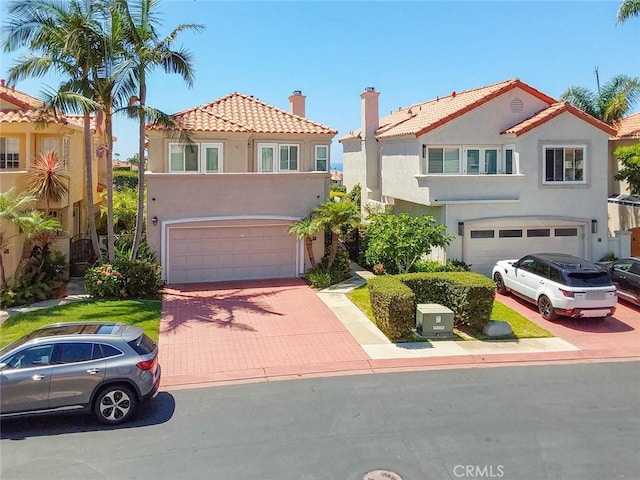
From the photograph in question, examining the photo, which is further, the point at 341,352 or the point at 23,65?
the point at 23,65

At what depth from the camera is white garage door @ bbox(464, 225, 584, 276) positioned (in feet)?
67.3

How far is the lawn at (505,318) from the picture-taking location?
14250 mm

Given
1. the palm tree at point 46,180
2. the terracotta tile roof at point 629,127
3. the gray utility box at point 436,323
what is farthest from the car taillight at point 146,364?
the terracotta tile roof at point 629,127

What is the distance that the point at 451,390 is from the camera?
10531mm

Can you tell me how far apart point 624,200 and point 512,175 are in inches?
301

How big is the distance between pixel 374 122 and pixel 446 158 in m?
7.95

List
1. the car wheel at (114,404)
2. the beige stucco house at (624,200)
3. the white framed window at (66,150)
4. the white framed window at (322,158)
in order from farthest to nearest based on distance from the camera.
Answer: the beige stucco house at (624,200)
the white framed window at (322,158)
the white framed window at (66,150)
the car wheel at (114,404)

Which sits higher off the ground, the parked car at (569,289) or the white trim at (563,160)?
the white trim at (563,160)

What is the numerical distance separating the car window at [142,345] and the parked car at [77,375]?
0.02m

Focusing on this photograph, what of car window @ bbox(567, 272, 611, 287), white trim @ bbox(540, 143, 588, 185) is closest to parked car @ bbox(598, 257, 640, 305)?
car window @ bbox(567, 272, 611, 287)

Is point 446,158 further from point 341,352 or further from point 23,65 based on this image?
point 23,65

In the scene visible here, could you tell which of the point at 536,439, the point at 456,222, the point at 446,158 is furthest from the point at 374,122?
the point at 536,439

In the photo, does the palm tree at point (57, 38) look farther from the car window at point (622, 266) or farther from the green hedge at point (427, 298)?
the car window at point (622, 266)

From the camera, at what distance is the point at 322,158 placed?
74.8ft
